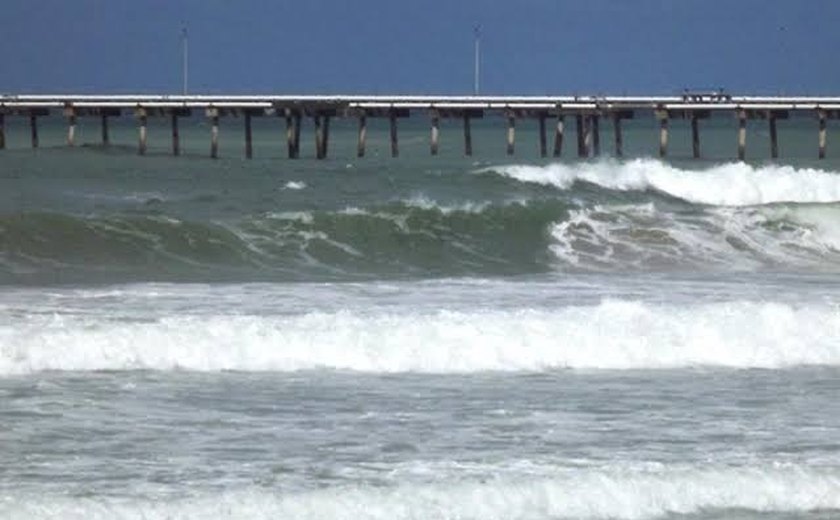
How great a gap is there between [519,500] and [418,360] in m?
5.57

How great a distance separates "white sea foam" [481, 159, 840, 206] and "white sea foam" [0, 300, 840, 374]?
22351 millimetres

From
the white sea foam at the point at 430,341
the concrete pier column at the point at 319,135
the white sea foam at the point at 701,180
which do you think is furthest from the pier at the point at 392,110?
the white sea foam at the point at 430,341

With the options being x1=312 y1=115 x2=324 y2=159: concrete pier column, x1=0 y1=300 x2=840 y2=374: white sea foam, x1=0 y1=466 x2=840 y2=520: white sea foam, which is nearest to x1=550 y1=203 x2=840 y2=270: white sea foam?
x1=0 y1=300 x2=840 y2=374: white sea foam

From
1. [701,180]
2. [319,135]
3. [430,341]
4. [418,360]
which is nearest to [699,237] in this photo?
[701,180]

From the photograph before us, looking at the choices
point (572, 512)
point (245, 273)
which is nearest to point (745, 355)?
point (572, 512)

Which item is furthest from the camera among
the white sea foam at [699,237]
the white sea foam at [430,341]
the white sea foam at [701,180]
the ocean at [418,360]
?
the white sea foam at [701,180]

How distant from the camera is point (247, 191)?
38688mm

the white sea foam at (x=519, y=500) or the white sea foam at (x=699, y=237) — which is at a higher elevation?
the white sea foam at (x=519, y=500)

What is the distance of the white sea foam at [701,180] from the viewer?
138 ft

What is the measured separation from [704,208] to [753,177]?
7985 mm

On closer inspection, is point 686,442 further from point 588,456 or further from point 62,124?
point 62,124

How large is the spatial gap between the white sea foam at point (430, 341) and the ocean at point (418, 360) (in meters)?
0.04

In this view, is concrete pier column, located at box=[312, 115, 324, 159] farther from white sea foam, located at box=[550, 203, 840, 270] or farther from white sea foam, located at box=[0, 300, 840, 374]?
white sea foam, located at box=[0, 300, 840, 374]

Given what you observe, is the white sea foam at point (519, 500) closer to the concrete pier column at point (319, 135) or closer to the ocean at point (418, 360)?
the ocean at point (418, 360)
